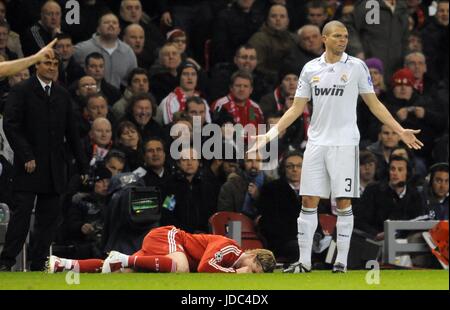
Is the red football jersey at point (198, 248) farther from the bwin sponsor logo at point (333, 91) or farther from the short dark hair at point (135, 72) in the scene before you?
the short dark hair at point (135, 72)

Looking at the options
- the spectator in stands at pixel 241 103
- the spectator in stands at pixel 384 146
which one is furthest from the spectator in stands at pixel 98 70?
the spectator in stands at pixel 384 146

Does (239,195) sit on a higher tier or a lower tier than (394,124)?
lower

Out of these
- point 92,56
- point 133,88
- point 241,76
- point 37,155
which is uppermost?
point 92,56

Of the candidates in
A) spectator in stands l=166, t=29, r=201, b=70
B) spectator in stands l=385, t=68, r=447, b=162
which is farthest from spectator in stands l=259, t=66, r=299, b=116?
spectator in stands l=385, t=68, r=447, b=162

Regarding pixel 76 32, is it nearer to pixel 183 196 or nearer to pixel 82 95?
pixel 82 95

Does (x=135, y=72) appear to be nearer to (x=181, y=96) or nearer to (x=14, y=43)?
(x=181, y=96)

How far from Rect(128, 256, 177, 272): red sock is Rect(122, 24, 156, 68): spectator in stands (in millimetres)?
6190

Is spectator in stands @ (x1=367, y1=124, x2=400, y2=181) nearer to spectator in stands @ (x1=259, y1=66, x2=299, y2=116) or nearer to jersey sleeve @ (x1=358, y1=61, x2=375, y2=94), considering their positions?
spectator in stands @ (x1=259, y1=66, x2=299, y2=116)

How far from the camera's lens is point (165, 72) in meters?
18.3

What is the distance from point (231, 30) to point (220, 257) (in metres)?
7.45

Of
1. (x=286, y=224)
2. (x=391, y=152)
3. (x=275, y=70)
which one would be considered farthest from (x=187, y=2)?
(x=286, y=224)

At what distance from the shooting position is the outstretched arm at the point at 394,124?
13.0 meters

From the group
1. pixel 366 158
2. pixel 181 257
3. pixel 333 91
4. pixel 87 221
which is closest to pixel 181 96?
pixel 366 158

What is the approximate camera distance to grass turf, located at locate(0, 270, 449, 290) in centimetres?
1111
